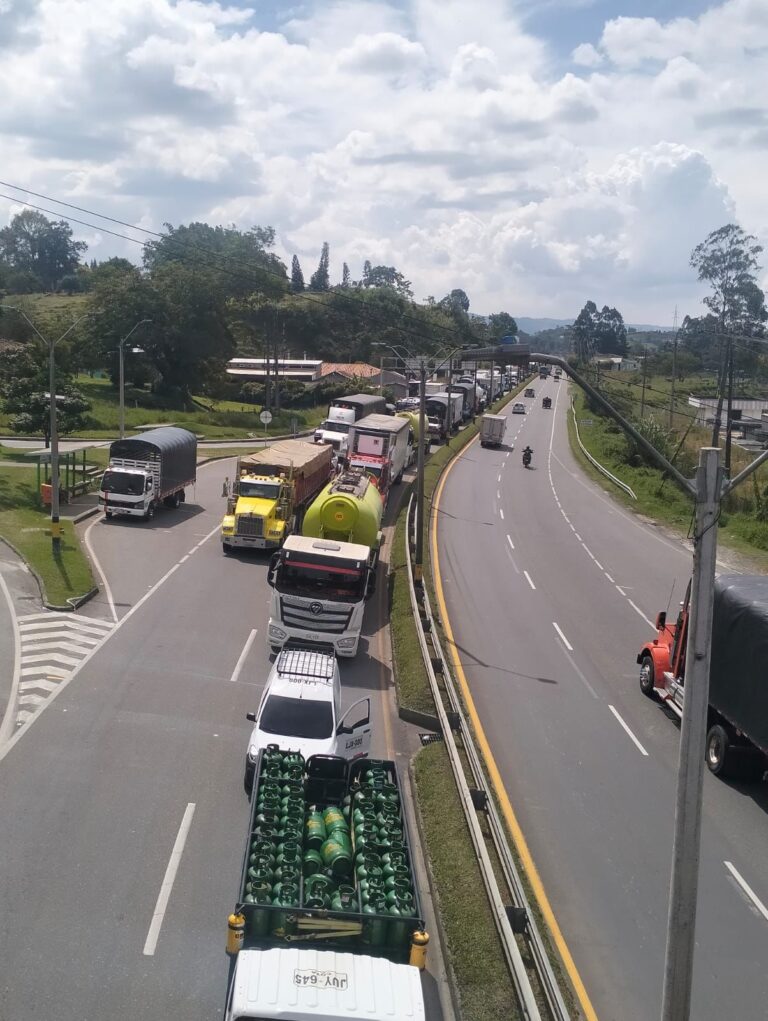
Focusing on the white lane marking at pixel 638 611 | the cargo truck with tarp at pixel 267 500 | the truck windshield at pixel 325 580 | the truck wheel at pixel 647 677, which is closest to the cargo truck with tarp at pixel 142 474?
the cargo truck with tarp at pixel 267 500

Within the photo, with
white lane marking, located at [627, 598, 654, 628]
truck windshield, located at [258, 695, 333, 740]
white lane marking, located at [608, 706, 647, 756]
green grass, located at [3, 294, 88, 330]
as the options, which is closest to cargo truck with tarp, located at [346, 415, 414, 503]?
white lane marking, located at [627, 598, 654, 628]

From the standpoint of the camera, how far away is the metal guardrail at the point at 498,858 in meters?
9.70

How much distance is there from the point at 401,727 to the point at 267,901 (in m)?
9.06

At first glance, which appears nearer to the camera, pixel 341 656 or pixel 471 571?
pixel 341 656

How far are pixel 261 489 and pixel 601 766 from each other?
18.2 m

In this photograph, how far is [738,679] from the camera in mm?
16234

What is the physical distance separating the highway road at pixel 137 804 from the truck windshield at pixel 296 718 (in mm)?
1108

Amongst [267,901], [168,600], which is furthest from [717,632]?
[168,600]

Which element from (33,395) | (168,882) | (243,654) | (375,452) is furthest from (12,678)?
(375,452)

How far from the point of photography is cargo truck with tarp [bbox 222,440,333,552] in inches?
1233

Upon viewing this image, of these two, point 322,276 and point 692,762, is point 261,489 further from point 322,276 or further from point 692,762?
point 322,276

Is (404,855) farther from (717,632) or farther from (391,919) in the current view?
(717,632)

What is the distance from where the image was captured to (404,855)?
1087 centimetres

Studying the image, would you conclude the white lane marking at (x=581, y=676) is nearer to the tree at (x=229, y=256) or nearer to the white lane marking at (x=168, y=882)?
the white lane marking at (x=168, y=882)
